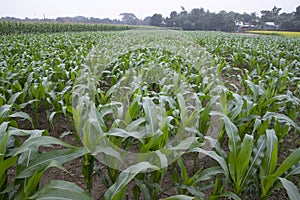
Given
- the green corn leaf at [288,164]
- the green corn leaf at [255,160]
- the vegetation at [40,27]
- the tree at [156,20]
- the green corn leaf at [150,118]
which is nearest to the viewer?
the green corn leaf at [288,164]

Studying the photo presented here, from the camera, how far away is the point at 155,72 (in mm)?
3912

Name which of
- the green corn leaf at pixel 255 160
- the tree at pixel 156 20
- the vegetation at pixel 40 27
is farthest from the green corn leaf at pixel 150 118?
the tree at pixel 156 20

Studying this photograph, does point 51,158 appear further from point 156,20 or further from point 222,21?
point 222,21

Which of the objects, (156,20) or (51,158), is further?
(156,20)

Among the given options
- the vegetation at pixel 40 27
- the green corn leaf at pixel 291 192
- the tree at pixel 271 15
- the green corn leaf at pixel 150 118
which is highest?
the tree at pixel 271 15


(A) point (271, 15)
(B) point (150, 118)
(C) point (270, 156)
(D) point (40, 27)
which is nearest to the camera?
(C) point (270, 156)

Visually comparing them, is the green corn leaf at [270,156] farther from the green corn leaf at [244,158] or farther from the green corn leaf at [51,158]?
the green corn leaf at [51,158]

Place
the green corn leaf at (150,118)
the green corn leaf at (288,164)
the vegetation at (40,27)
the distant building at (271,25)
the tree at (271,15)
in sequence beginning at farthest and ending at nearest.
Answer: the tree at (271,15) < the distant building at (271,25) < the vegetation at (40,27) < the green corn leaf at (150,118) < the green corn leaf at (288,164)

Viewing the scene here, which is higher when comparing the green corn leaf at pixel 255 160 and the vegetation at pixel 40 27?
the vegetation at pixel 40 27

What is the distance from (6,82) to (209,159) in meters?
2.72

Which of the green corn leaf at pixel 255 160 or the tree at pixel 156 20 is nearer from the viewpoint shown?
the green corn leaf at pixel 255 160

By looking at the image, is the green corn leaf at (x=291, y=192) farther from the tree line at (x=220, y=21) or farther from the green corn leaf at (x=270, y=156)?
the tree line at (x=220, y=21)

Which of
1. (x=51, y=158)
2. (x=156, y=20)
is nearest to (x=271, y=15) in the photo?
(x=156, y=20)

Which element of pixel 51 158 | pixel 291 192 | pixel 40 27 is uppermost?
pixel 40 27
